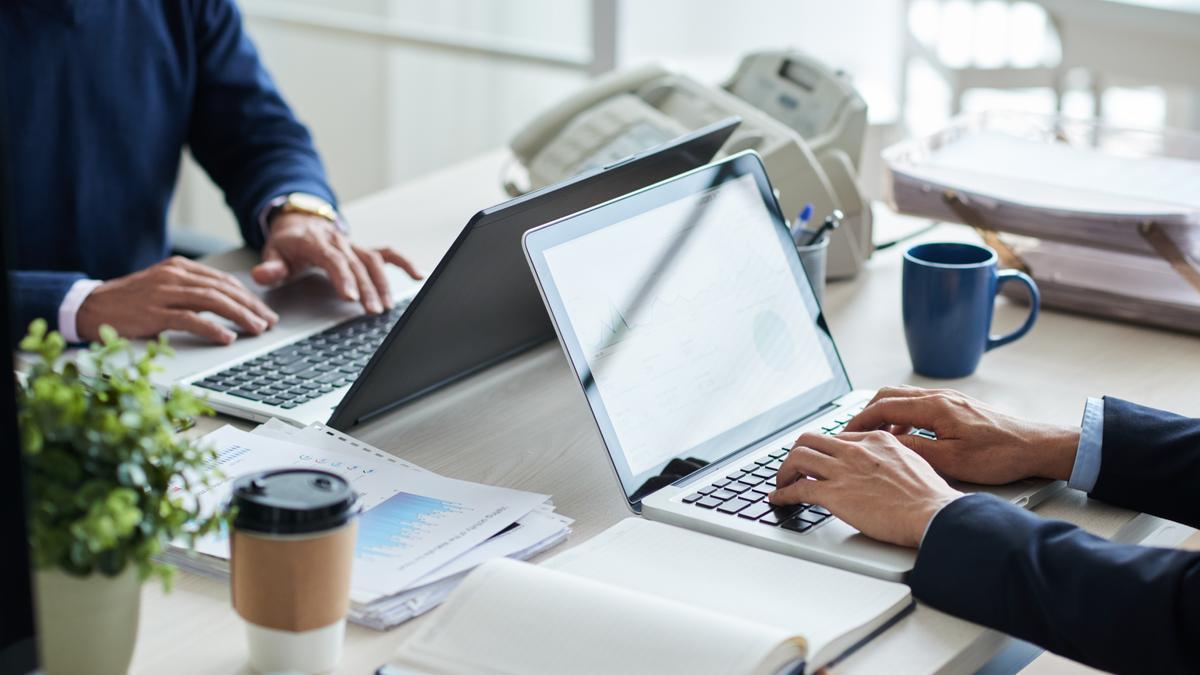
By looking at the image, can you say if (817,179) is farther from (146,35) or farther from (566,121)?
(146,35)

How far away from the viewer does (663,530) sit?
0.99 m

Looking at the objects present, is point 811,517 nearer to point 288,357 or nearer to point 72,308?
point 288,357

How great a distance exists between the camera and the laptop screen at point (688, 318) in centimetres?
106

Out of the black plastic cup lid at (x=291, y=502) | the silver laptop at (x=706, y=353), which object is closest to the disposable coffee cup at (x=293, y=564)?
the black plastic cup lid at (x=291, y=502)

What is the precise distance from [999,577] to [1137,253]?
725mm

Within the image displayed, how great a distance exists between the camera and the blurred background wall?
9.38ft

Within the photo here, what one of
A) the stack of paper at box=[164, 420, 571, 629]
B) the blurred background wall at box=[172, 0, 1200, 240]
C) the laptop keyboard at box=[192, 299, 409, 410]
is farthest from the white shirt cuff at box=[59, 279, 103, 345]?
the blurred background wall at box=[172, 0, 1200, 240]

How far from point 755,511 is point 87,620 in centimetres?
49

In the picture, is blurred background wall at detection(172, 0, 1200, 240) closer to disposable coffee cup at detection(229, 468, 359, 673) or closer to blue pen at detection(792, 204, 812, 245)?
blue pen at detection(792, 204, 812, 245)

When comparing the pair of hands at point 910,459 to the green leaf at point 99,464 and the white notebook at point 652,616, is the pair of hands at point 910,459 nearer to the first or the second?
the white notebook at point 652,616

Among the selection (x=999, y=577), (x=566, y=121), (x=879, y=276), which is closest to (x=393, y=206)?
(x=566, y=121)

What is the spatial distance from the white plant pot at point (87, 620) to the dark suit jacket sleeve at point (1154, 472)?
2.44 feet

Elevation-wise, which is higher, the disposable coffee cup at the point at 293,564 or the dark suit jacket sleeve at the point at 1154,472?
the disposable coffee cup at the point at 293,564

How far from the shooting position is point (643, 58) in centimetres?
339
